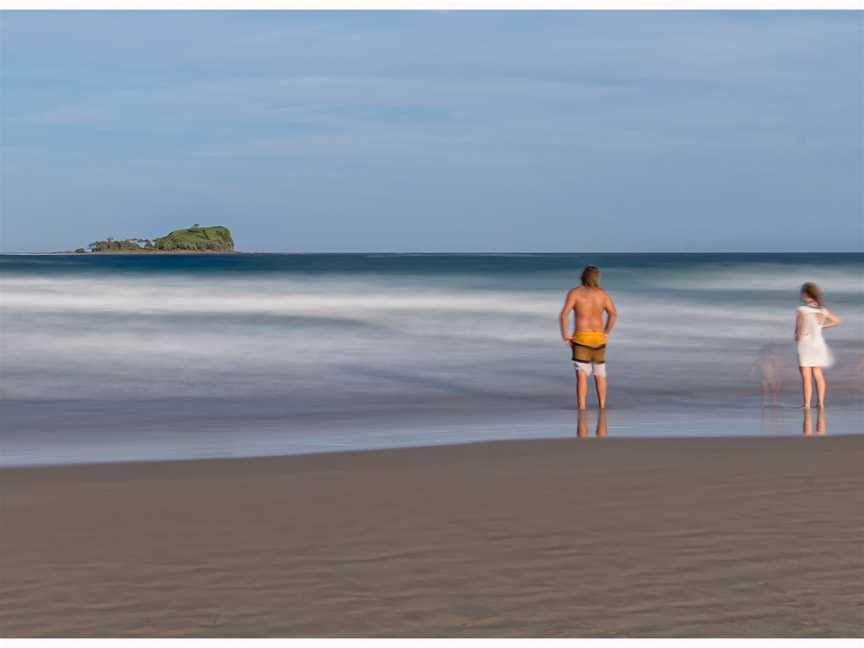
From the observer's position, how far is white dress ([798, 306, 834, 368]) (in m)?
12.0

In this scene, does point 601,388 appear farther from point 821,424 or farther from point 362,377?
point 362,377

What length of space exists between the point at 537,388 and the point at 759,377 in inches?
144

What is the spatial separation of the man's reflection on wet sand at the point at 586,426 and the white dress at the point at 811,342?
2240 mm

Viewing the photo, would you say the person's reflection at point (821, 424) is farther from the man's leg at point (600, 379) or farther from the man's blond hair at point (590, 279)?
the man's blond hair at point (590, 279)

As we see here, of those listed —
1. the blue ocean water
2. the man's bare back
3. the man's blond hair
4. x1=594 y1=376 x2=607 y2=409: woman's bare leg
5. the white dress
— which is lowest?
the blue ocean water

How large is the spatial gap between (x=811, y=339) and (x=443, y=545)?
7155 mm

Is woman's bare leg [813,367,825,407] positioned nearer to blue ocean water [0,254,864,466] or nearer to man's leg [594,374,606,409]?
blue ocean water [0,254,864,466]

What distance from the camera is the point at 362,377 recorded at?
16.6 metres

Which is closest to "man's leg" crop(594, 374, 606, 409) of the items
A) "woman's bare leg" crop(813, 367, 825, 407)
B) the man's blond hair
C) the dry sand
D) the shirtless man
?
the shirtless man

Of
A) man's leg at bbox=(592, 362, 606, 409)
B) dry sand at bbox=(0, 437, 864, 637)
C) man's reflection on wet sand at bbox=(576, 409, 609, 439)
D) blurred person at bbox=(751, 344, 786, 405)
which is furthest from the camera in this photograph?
→ blurred person at bbox=(751, 344, 786, 405)

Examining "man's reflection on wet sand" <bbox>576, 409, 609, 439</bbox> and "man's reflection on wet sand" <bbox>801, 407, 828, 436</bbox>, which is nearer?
"man's reflection on wet sand" <bbox>801, 407, 828, 436</bbox>

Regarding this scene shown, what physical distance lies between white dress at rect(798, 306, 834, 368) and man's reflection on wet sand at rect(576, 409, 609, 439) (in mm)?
2240

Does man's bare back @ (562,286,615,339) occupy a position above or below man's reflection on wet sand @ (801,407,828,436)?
above

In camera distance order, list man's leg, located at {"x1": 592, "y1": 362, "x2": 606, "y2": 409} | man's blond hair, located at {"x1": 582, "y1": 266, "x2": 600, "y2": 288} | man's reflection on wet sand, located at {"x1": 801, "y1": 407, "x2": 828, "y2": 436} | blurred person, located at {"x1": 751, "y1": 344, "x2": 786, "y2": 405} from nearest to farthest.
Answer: man's reflection on wet sand, located at {"x1": 801, "y1": 407, "x2": 828, "y2": 436}, man's leg, located at {"x1": 592, "y1": 362, "x2": 606, "y2": 409}, man's blond hair, located at {"x1": 582, "y1": 266, "x2": 600, "y2": 288}, blurred person, located at {"x1": 751, "y1": 344, "x2": 786, "y2": 405}
